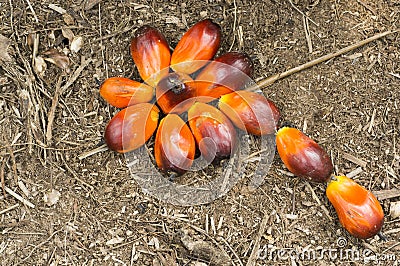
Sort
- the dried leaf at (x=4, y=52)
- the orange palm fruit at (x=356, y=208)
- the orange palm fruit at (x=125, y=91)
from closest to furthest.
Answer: the orange palm fruit at (x=356, y=208), the orange palm fruit at (x=125, y=91), the dried leaf at (x=4, y=52)

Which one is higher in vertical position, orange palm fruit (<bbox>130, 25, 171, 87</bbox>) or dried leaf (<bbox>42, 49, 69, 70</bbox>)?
orange palm fruit (<bbox>130, 25, 171, 87</bbox>)

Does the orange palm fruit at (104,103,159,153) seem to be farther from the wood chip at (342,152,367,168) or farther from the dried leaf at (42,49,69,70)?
the wood chip at (342,152,367,168)

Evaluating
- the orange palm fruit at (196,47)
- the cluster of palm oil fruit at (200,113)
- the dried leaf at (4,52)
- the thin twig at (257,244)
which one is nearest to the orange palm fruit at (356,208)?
the cluster of palm oil fruit at (200,113)

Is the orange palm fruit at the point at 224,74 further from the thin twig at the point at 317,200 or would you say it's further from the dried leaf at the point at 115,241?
the dried leaf at the point at 115,241

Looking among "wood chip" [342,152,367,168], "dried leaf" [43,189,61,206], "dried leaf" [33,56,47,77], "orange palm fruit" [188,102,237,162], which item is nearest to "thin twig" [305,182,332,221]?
"wood chip" [342,152,367,168]

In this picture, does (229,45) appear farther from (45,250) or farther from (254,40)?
(45,250)

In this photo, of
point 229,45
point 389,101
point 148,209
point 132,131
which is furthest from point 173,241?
point 389,101

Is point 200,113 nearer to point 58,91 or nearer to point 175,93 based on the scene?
point 175,93

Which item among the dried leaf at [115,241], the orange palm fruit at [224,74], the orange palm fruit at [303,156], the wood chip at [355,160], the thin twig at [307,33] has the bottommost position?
the dried leaf at [115,241]
